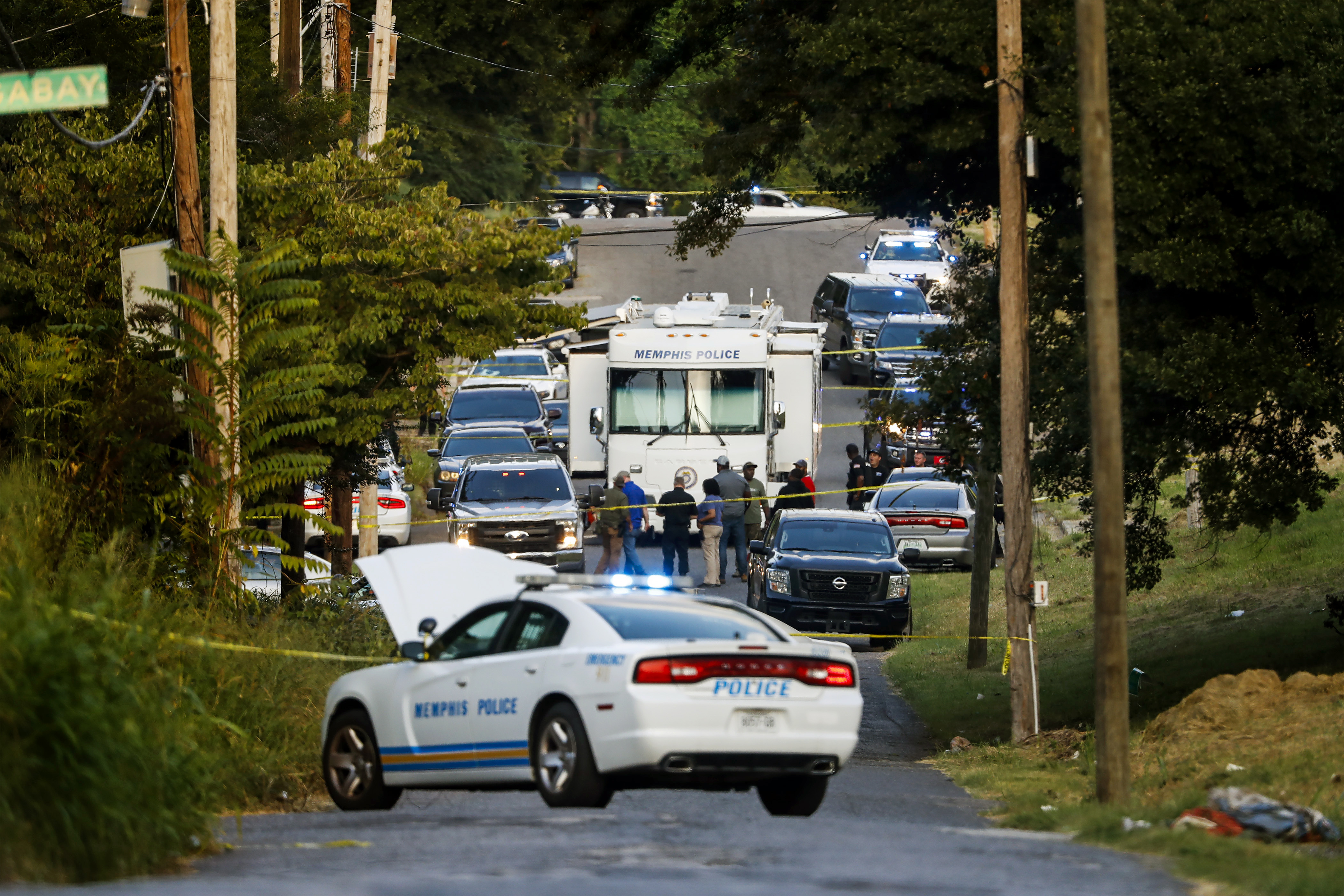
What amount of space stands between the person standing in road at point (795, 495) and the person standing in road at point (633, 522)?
2216 mm

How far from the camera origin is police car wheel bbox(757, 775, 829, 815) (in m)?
10.3

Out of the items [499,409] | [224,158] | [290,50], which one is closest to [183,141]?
[224,158]

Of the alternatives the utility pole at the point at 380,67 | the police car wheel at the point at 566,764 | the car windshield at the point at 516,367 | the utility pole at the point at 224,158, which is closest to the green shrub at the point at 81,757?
the police car wheel at the point at 566,764

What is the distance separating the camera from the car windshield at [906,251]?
52750 millimetres

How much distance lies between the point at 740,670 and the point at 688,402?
64.7 ft

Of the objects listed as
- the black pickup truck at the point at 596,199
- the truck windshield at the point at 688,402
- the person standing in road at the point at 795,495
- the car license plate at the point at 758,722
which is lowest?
the car license plate at the point at 758,722

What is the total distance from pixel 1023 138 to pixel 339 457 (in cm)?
912

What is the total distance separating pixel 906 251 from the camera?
2090 inches

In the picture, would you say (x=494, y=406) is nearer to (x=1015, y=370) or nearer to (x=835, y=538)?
(x=835, y=538)

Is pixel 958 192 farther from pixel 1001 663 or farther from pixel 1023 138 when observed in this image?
pixel 1001 663

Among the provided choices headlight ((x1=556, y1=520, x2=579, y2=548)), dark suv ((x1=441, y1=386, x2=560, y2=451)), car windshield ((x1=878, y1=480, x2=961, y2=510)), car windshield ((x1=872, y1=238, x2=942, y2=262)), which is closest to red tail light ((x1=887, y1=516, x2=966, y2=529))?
car windshield ((x1=878, y1=480, x2=961, y2=510))

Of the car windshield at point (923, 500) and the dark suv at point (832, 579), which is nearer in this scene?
the dark suv at point (832, 579)

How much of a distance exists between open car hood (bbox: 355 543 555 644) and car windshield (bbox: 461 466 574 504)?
52.1 ft

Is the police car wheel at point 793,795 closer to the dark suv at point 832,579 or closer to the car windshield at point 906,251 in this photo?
the dark suv at point 832,579
